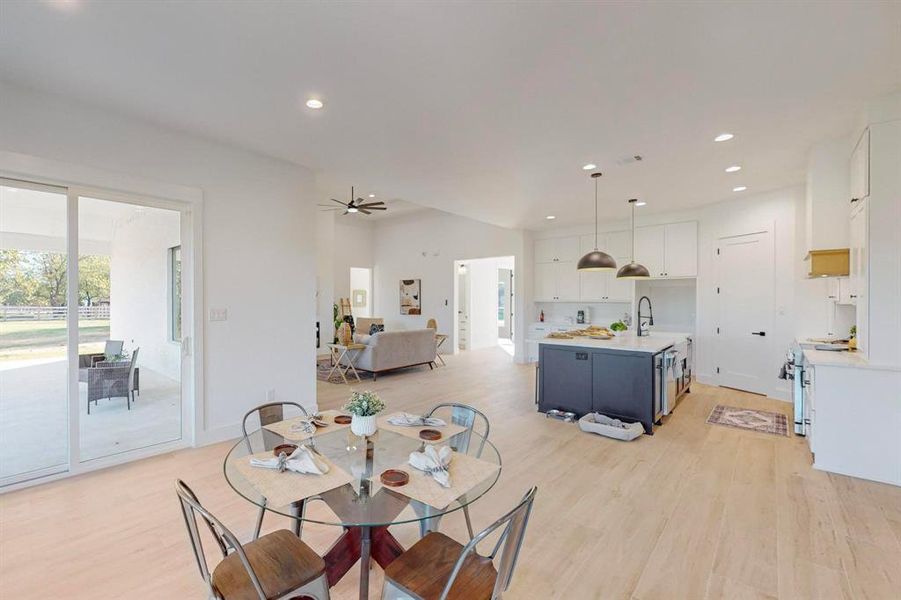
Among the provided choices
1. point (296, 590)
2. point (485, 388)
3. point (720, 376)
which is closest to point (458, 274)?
point (485, 388)

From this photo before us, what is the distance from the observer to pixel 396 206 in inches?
367

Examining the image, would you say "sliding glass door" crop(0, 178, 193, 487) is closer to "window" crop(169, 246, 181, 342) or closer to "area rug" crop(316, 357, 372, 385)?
"window" crop(169, 246, 181, 342)

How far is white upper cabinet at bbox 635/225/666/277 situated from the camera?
6.99 meters

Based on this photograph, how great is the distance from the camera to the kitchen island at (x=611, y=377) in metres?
4.22

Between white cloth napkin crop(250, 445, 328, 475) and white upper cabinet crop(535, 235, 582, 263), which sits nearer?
white cloth napkin crop(250, 445, 328, 475)

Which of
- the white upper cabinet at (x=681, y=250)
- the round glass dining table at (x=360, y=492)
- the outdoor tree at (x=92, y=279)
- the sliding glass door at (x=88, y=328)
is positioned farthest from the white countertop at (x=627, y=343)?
the outdoor tree at (x=92, y=279)

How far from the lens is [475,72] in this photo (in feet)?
8.57

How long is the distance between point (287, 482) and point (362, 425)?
479 mm

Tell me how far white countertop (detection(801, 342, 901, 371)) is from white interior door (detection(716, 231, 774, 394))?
2045 millimetres

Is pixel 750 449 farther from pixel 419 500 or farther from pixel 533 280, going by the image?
pixel 533 280

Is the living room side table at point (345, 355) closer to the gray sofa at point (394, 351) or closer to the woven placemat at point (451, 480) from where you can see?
the gray sofa at point (394, 351)

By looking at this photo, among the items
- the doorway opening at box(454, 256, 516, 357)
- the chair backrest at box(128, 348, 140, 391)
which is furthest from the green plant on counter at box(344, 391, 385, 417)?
the doorway opening at box(454, 256, 516, 357)

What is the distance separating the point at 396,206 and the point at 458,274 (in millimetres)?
2189

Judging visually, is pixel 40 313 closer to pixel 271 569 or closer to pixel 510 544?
pixel 271 569
